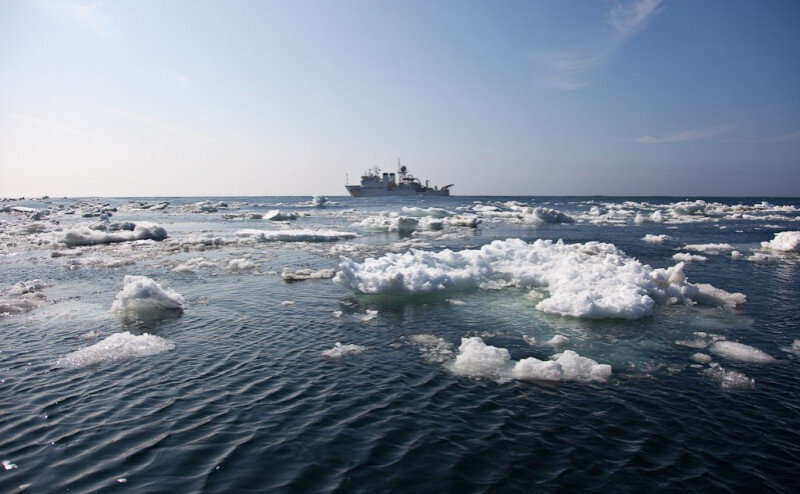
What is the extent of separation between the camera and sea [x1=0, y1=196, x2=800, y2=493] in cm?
550

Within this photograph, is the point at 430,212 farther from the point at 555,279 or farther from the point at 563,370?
the point at 563,370

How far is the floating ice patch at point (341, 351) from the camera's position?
31.0 ft

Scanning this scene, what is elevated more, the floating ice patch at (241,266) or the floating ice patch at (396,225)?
the floating ice patch at (396,225)

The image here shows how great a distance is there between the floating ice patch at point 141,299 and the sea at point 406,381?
0.19 feet

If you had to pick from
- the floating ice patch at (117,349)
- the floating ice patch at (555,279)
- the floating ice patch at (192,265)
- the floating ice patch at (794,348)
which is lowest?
the floating ice patch at (794,348)

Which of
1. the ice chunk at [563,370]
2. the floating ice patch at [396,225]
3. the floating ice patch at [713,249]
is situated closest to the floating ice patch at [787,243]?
the floating ice patch at [713,249]

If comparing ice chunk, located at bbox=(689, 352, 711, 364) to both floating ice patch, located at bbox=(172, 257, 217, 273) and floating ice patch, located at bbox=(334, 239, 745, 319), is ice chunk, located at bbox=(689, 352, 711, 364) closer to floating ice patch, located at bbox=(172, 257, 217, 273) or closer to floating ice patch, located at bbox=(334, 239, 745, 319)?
floating ice patch, located at bbox=(334, 239, 745, 319)

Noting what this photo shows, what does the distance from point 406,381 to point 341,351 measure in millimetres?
2104

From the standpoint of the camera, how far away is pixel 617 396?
7.48 m

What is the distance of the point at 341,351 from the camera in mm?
9641

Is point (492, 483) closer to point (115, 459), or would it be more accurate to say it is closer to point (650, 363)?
point (115, 459)

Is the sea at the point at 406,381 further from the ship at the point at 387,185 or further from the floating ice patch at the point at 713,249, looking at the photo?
the ship at the point at 387,185

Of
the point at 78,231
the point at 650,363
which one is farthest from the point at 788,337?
the point at 78,231

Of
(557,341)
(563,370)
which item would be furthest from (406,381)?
(557,341)
